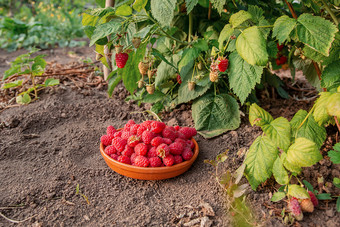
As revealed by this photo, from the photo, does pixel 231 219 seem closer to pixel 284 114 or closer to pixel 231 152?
pixel 231 152

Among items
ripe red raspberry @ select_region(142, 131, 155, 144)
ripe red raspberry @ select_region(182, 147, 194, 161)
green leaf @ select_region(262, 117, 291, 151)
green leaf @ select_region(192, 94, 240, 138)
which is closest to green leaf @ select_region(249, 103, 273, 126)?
green leaf @ select_region(262, 117, 291, 151)

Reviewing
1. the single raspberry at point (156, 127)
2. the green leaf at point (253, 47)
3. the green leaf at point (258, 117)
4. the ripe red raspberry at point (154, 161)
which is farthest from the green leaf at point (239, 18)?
the ripe red raspberry at point (154, 161)

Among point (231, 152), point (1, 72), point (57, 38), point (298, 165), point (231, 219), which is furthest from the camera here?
point (57, 38)

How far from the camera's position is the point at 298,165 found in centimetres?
127

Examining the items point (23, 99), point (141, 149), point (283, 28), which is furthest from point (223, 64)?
point (23, 99)

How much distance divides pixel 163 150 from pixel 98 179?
418 millimetres

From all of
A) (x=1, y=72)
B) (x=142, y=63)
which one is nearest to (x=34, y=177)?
(x=142, y=63)

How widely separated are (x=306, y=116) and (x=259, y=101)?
1.00m

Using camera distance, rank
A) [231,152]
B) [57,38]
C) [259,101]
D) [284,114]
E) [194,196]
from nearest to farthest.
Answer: [194,196], [231,152], [284,114], [259,101], [57,38]

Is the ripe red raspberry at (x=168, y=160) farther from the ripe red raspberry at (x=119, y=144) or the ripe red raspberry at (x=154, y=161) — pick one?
the ripe red raspberry at (x=119, y=144)

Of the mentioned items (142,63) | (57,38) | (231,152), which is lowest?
(57,38)

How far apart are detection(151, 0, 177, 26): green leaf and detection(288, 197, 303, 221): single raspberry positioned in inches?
38.4

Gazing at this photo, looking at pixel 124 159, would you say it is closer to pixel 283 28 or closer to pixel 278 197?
pixel 278 197

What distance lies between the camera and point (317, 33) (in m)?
1.35
